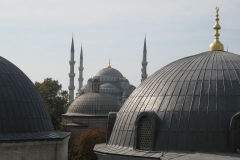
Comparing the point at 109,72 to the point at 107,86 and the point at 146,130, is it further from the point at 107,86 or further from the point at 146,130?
the point at 146,130

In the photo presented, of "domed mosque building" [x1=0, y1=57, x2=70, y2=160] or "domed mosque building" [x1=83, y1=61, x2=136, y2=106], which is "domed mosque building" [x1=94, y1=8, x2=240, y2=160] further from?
"domed mosque building" [x1=83, y1=61, x2=136, y2=106]

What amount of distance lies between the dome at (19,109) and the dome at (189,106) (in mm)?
3298

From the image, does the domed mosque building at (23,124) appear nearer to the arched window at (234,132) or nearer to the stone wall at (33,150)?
the stone wall at (33,150)

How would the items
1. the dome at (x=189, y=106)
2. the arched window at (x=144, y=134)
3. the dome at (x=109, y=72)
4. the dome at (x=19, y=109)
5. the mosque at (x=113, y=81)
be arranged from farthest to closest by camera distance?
1. the dome at (x=109, y=72)
2. the mosque at (x=113, y=81)
3. the dome at (x=19, y=109)
4. the arched window at (x=144, y=134)
5. the dome at (x=189, y=106)

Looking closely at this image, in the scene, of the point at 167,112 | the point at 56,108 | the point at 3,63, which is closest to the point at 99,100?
the point at 56,108

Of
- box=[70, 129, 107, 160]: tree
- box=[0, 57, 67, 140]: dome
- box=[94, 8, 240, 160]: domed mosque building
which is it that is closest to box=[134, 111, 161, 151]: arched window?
box=[94, 8, 240, 160]: domed mosque building

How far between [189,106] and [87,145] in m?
28.1

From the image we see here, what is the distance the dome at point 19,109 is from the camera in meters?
19.9

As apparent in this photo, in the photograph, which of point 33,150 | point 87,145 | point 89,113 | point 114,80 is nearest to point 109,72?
point 114,80

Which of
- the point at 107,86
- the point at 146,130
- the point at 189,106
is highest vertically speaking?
the point at 107,86

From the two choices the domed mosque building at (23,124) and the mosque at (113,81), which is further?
the mosque at (113,81)

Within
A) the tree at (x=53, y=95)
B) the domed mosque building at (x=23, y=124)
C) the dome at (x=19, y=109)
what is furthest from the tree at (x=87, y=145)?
the dome at (x=19, y=109)

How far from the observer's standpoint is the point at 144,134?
719 inches

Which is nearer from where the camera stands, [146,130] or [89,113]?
[146,130]
